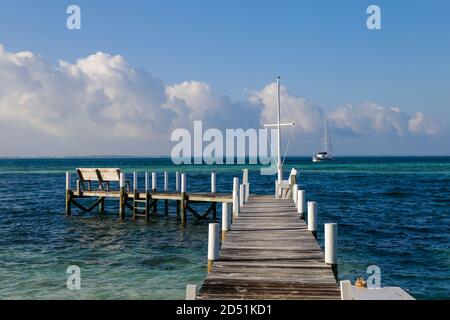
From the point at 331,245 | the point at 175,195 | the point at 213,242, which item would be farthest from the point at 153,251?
the point at 331,245

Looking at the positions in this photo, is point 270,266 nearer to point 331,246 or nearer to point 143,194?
point 331,246

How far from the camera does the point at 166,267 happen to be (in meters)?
17.3

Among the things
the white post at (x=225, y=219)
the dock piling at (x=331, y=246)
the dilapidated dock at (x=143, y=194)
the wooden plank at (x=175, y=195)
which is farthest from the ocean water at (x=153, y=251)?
the dock piling at (x=331, y=246)

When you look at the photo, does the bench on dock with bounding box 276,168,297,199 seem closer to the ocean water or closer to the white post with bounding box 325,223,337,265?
the ocean water

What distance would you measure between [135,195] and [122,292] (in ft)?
53.7

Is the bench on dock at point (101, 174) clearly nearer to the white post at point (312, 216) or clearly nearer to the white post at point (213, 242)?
the white post at point (312, 216)

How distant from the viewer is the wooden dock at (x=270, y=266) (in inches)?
331

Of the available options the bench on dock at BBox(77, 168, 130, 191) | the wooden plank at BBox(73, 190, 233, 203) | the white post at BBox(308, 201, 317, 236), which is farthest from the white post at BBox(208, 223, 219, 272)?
the bench on dock at BBox(77, 168, 130, 191)

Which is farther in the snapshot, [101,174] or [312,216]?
[101,174]

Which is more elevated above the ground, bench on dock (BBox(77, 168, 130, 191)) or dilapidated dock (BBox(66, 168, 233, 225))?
bench on dock (BBox(77, 168, 130, 191))

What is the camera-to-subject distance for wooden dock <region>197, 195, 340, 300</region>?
27.6 feet

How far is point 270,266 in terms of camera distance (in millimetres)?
10250
